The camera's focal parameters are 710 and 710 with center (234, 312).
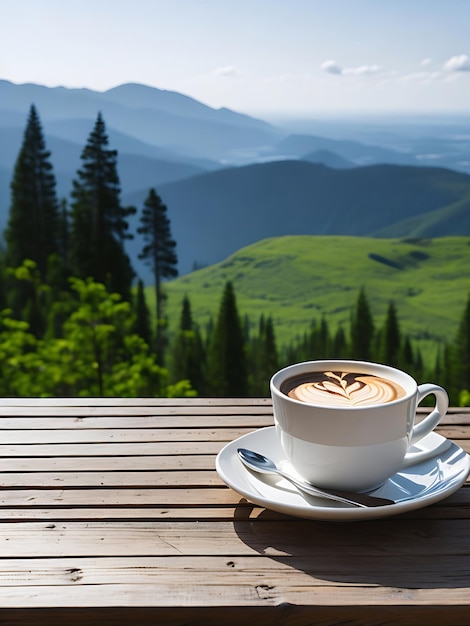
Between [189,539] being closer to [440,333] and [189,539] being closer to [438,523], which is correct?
[438,523]

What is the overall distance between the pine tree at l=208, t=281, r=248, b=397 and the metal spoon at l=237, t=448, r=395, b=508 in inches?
235

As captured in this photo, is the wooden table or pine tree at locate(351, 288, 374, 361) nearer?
the wooden table

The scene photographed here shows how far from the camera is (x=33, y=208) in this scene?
21.3ft

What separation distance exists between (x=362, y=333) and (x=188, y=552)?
6.38 m

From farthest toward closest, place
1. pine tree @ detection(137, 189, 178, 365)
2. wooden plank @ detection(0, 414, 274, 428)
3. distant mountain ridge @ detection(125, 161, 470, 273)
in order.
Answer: distant mountain ridge @ detection(125, 161, 470, 273) < pine tree @ detection(137, 189, 178, 365) < wooden plank @ detection(0, 414, 274, 428)

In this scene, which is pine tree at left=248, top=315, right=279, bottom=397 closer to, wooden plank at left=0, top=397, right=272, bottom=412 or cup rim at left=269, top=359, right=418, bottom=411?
wooden plank at left=0, top=397, right=272, bottom=412

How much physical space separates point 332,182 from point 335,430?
300 inches

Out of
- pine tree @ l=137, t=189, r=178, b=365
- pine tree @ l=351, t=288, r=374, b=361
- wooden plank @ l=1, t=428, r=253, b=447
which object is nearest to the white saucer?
wooden plank @ l=1, t=428, r=253, b=447

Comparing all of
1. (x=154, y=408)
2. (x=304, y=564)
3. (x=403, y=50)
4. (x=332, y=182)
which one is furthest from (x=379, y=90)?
(x=304, y=564)

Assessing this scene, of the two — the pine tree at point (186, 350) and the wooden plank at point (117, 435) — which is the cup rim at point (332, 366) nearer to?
the wooden plank at point (117, 435)

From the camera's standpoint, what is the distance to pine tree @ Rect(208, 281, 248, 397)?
6.90 m

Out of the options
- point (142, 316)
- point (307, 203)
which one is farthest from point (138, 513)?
point (307, 203)

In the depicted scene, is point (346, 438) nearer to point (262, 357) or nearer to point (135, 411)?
point (135, 411)

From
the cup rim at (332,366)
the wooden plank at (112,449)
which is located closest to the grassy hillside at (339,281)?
the wooden plank at (112,449)
